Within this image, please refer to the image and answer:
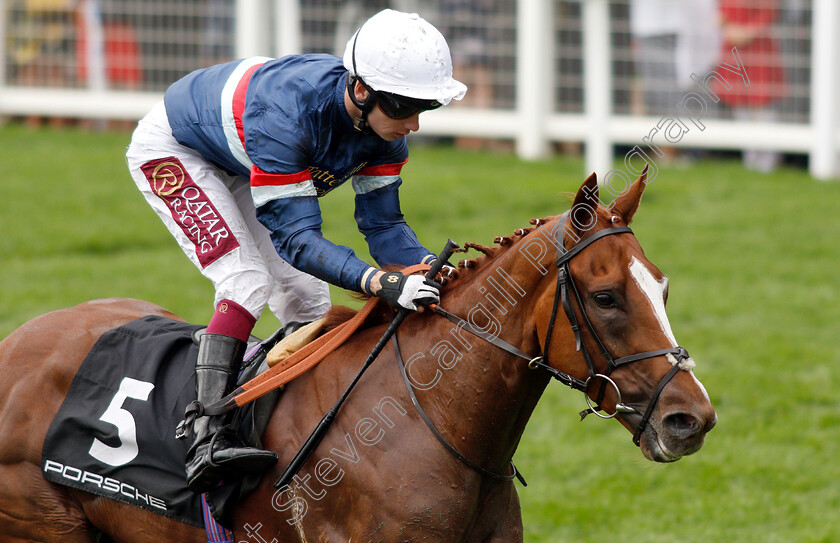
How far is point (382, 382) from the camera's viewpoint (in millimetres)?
3275

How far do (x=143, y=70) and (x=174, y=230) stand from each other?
1023cm

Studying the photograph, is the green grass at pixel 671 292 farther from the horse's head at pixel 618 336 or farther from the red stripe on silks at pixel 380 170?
the red stripe on silks at pixel 380 170

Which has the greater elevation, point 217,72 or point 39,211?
point 217,72

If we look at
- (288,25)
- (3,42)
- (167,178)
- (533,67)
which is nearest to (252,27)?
(288,25)

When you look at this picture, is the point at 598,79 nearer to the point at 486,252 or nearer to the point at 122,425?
the point at 486,252

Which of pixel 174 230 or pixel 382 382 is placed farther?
pixel 174 230

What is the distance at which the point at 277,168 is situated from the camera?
326cm

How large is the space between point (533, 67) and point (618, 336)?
9591 millimetres

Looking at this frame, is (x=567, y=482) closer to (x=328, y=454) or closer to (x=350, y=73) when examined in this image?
(x=328, y=454)

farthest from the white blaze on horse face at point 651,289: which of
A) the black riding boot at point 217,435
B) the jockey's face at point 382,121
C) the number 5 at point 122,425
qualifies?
the number 5 at point 122,425

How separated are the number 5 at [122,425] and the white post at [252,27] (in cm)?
911

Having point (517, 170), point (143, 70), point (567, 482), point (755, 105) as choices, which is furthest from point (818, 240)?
point (143, 70)

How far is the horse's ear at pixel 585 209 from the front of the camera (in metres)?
2.98

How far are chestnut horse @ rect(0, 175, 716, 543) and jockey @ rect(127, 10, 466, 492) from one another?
0.60 ft
